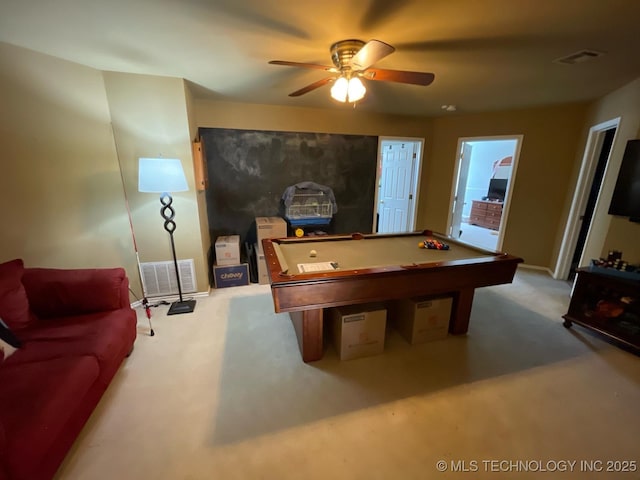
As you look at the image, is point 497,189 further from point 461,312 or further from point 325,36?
point 325,36

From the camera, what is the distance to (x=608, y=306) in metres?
2.42

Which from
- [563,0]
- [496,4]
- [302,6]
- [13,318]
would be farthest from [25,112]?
[563,0]

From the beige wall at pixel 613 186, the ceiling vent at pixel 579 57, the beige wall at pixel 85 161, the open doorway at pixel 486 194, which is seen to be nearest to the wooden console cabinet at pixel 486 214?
the open doorway at pixel 486 194

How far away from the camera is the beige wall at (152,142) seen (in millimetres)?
2584

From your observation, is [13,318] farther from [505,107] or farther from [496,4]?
[505,107]

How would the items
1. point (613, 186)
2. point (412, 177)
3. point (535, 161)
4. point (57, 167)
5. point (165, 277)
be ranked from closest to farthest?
1. point (57, 167)
2. point (613, 186)
3. point (165, 277)
4. point (535, 161)
5. point (412, 177)

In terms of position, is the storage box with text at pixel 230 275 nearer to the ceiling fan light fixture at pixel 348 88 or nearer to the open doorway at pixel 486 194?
the ceiling fan light fixture at pixel 348 88

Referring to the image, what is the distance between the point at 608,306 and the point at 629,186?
1170 mm

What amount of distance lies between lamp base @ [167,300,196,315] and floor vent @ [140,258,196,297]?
220 mm

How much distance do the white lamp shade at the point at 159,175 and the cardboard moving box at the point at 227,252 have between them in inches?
40.6

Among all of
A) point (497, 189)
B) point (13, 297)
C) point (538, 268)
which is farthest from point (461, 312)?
point (497, 189)

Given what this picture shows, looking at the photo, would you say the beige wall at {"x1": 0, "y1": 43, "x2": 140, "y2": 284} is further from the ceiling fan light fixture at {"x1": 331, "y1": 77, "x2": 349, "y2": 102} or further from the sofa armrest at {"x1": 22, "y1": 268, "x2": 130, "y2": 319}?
the ceiling fan light fixture at {"x1": 331, "y1": 77, "x2": 349, "y2": 102}

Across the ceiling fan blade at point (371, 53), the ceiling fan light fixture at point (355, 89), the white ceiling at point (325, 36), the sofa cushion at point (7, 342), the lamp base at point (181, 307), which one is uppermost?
the white ceiling at point (325, 36)

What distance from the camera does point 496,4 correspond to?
4.63 feet
